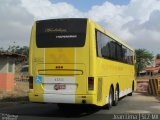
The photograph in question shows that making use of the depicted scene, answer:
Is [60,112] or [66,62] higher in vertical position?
[66,62]

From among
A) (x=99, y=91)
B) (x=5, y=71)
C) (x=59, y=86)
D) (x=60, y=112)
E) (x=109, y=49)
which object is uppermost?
(x=109, y=49)

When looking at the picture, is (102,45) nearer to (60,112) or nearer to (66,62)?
(66,62)

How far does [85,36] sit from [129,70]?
37.3 feet

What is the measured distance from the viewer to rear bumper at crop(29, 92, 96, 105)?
1539cm

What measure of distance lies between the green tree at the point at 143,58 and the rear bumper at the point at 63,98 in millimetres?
118082

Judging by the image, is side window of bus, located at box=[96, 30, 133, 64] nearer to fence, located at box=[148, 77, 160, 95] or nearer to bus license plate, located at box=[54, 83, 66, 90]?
bus license plate, located at box=[54, 83, 66, 90]

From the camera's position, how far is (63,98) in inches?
614

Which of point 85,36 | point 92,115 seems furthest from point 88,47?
point 92,115

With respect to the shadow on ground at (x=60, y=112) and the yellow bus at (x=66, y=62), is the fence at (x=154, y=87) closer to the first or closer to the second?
the shadow on ground at (x=60, y=112)

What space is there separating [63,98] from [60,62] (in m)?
1.33

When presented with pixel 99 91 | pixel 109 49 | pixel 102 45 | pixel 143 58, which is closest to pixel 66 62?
pixel 99 91

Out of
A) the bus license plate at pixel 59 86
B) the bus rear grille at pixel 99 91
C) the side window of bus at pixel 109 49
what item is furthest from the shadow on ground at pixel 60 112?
the side window of bus at pixel 109 49

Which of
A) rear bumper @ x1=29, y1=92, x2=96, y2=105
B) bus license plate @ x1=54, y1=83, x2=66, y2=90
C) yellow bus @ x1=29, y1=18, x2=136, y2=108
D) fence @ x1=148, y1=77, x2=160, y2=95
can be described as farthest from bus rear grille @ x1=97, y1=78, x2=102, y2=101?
fence @ x1=148, y1=77, x2=160, y2=95

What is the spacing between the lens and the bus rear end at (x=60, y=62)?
15578 mm
